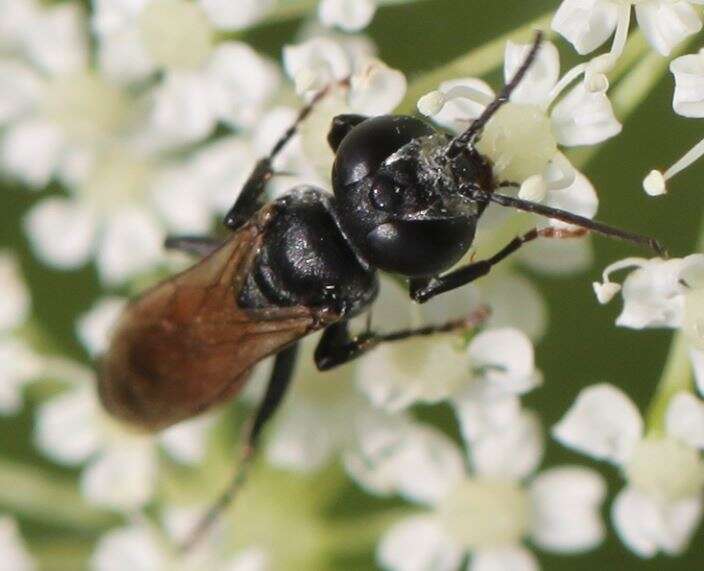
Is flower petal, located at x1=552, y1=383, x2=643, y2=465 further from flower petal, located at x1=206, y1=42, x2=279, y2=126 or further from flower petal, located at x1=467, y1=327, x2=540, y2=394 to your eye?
flower petal, located at x1=206, y1=42, x2=279, y2=126

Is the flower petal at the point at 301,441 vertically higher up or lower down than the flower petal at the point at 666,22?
lower down

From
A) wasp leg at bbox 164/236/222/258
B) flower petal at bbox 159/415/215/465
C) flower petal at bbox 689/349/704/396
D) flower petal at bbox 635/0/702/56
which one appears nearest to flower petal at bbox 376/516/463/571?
flower petal at bbox 159/415/215/465

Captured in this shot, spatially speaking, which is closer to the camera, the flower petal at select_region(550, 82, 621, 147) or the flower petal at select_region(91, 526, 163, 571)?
the flower petal at select_region(550, 82, 621, 147)

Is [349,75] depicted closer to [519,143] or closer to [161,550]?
[519,143]

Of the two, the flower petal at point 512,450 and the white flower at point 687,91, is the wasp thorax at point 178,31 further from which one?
the white flower at point 687,91

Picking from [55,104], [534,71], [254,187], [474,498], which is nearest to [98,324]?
[55,104]

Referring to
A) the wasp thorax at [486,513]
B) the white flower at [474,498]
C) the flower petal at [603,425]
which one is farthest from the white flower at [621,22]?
the wasp thorax at [486,513]
